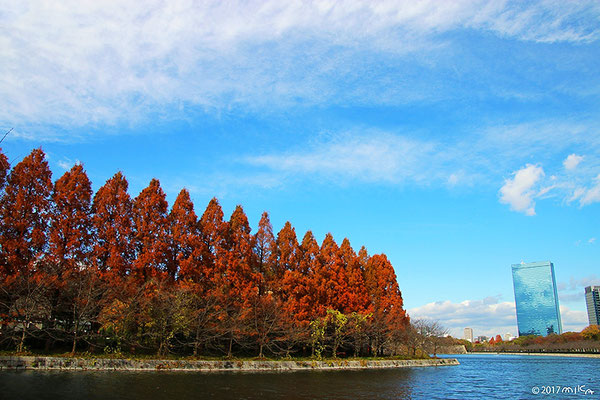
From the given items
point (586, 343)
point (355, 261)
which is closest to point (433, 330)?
point (355, 261)

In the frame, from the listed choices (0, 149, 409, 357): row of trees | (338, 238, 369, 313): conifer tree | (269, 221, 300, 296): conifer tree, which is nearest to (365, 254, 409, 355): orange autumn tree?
(338, 238, 369, 313): conifer tree

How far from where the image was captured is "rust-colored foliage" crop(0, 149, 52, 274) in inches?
1152

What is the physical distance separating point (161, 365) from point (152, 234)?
443 inches

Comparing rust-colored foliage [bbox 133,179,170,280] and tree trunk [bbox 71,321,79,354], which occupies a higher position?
rust-colored foliage [bbox 133,179,170,280]

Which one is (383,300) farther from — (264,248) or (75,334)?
(75,334)

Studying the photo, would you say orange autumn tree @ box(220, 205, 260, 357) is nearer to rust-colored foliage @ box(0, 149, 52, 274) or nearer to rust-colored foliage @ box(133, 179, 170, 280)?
rust-colored foliage @ box(133, 179, 170, 280)

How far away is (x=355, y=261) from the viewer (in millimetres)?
52469

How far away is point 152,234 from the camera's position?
35219 millimetres

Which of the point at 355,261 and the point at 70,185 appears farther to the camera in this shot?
the point at 355,261

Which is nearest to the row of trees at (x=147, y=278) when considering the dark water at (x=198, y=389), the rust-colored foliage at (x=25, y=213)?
the rust-colored foliage at (x=25, y=213)

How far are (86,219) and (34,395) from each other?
66.3 ft

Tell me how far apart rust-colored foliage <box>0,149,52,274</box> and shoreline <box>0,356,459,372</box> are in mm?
7294

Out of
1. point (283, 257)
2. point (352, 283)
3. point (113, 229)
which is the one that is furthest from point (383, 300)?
point (113, 229)

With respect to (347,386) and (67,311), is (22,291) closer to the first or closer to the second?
(67,311)
